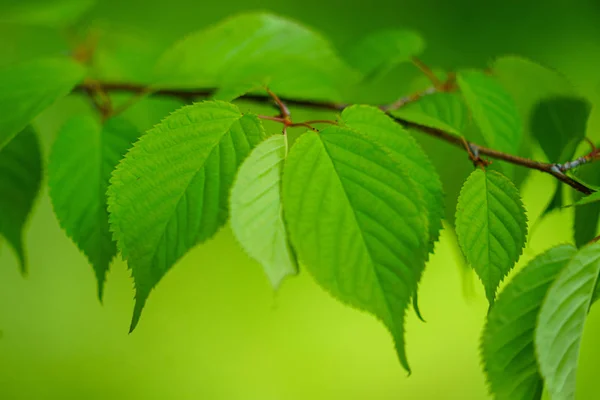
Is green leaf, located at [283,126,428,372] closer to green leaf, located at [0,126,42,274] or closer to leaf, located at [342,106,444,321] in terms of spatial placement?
leaf, located at [342,106,444,321]

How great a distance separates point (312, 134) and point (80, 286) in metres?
0.62

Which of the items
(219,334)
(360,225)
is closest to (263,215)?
(360,225)

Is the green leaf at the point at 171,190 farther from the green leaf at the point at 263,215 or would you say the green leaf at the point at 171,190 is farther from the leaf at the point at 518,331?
the leaf at the point at 518,331

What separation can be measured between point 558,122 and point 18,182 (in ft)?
1.01

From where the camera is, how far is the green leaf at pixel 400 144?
24 centimetres

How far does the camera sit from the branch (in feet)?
0.82

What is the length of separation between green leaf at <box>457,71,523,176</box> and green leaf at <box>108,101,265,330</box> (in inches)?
5.2

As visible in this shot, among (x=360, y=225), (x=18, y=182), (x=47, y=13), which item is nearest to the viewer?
(x=360, y=225)

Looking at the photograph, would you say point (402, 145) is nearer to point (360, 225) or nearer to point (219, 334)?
point (360, 225)

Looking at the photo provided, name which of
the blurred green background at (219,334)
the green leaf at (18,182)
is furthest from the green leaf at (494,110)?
the blurred green background at (219,334)

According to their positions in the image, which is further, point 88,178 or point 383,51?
point 383,51

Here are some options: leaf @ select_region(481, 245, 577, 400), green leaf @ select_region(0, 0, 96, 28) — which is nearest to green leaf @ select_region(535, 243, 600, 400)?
leaf @ select_region(481, 245, 577, 400)

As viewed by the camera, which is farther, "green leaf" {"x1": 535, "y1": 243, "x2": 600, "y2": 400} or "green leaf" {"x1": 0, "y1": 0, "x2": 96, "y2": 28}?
"green leaf" {"x1": 0, "y1": 0, "x2": 96, "y2": 28}

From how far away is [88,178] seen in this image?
28 centimetres
